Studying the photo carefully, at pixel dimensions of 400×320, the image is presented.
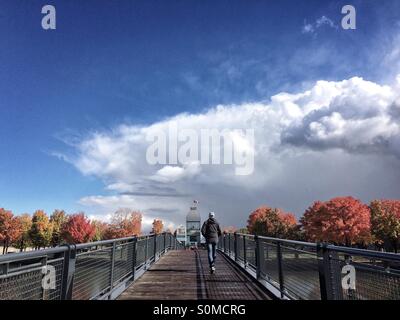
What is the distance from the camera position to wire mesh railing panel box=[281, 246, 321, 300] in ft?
19.9

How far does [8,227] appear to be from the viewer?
302 ft

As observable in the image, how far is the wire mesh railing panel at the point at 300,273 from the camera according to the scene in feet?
19.9

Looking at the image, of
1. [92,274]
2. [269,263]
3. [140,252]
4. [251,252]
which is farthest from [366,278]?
[140,252]

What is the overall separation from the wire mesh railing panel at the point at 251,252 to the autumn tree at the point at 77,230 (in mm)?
81951

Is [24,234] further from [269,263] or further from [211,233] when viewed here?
[269,263]

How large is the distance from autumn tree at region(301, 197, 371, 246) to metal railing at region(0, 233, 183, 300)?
59458mm

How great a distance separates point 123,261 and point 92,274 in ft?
8.60

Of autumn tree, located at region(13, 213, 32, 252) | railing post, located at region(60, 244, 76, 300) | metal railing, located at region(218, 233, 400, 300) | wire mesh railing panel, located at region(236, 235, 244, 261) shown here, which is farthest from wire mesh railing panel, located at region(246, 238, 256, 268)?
autumn tree, located at region(13, 213, 32, 252)

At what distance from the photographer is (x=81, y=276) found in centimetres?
596

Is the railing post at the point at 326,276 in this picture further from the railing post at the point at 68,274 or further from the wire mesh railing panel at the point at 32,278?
the wire mesh railing panel at the point at 32,278

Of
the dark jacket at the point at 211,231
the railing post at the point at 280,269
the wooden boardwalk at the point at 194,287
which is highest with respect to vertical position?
the dark jacket at the point at 211,231

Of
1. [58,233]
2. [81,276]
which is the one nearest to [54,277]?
[81,276]

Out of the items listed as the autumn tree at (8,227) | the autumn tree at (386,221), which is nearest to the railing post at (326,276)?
the autumn tree at (386,221)
